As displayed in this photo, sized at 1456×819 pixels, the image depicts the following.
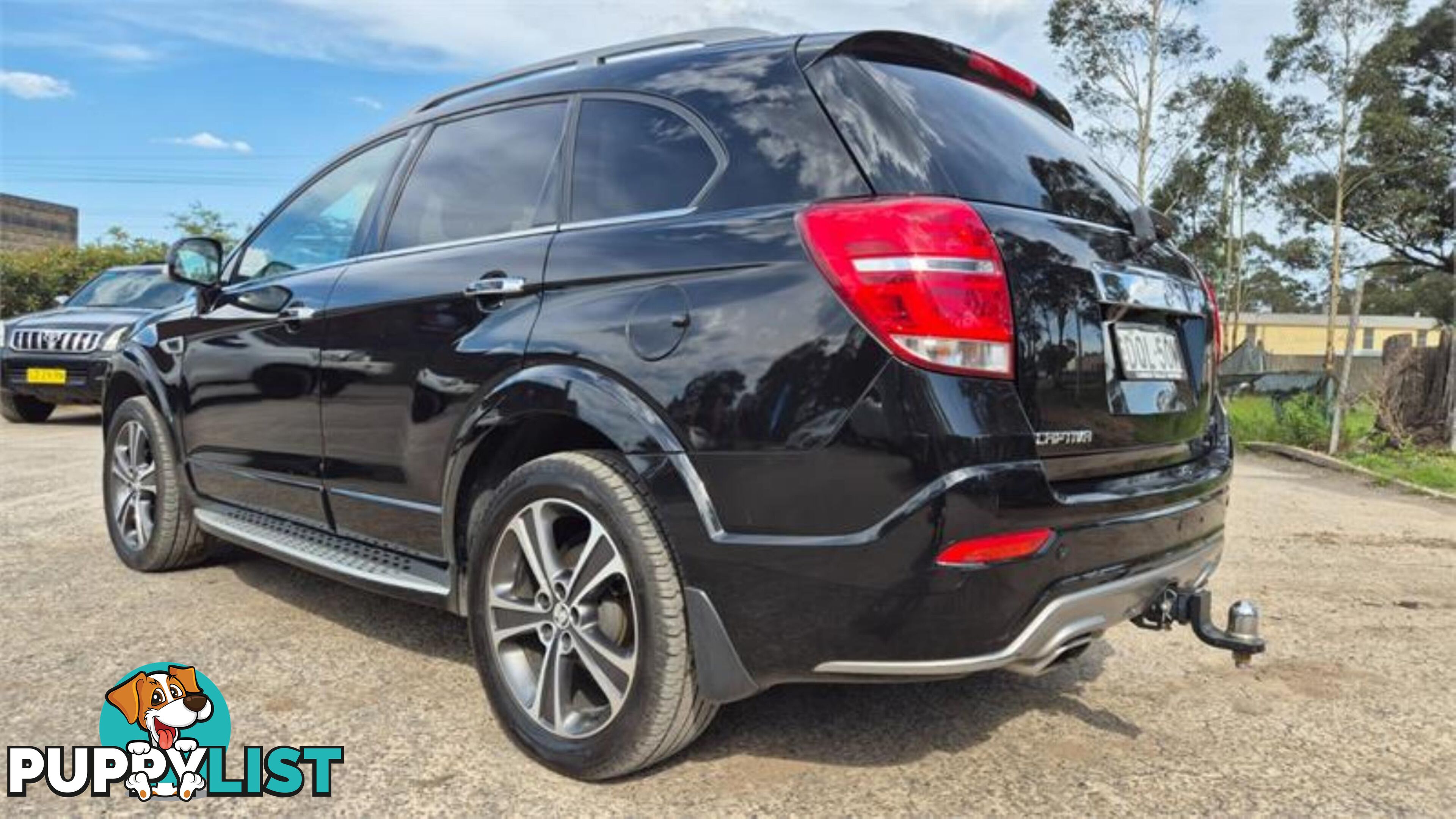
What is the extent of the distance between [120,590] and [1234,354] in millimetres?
19919

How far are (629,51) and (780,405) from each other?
4.36 feet

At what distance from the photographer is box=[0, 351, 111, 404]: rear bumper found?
985 centimetres

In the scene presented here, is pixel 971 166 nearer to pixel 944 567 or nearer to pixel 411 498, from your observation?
pixel 944 567

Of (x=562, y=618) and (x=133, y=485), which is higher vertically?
(x=562, y=618)

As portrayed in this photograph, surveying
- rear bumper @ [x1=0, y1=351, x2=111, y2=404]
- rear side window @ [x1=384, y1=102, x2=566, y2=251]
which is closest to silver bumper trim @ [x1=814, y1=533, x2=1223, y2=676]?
rear side window @ [x1=384, y1=102, x2=566, y2=251]

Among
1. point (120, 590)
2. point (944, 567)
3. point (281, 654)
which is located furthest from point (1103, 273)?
point (120, 590)

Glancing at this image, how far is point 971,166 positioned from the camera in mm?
2264

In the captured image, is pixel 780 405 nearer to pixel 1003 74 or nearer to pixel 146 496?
pixel 1003 74

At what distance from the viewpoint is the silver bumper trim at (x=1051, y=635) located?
200cm

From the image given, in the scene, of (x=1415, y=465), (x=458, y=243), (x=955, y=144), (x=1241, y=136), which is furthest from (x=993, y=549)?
(x=1241, y=136)

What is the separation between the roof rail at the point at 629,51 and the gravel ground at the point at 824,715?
1816 mm

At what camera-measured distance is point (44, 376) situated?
1005 cm

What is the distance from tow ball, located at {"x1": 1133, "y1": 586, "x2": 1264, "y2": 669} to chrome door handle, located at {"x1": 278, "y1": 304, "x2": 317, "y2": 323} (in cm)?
264

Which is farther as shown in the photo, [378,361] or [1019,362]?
[378,361]
